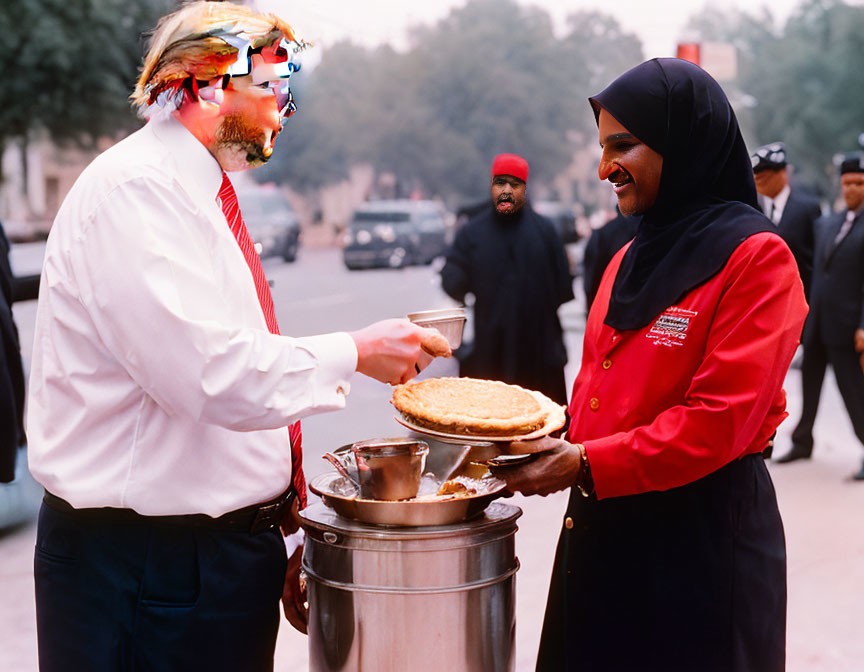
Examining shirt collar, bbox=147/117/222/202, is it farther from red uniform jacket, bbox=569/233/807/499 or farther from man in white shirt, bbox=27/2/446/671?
red uniform jacket, bbox=569/233/807/499

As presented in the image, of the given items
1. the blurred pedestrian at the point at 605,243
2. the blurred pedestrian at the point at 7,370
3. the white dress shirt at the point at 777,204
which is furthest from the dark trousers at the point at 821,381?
the blurred pedestrian at the point at 7,370

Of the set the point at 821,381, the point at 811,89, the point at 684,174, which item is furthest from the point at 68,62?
the point at 811,89

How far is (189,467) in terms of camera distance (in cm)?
226

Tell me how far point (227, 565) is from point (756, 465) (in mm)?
1334

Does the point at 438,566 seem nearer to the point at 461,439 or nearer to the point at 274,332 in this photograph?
the point at 461,439

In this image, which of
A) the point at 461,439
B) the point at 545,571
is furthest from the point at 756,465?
the point at 545,571

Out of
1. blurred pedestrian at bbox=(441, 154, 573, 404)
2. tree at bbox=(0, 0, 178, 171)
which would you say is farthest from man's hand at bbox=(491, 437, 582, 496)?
tree at bbox=(0, 0, 178, 171)

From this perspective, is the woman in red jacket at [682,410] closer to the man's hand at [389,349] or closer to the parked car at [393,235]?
the man's hand at [389,349]

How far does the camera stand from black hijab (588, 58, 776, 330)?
A: 248 cm

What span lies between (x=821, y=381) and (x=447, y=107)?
4470 cm

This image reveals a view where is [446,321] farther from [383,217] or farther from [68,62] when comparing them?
[383,217]

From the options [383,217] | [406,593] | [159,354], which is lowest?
[406,593]

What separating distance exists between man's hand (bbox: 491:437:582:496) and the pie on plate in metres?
0.04

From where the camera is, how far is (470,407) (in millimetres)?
2586
